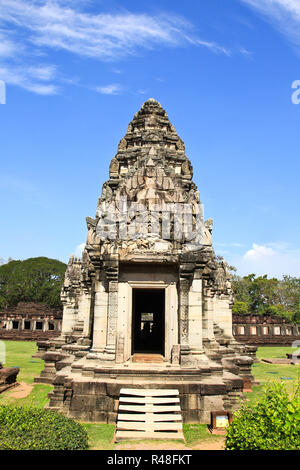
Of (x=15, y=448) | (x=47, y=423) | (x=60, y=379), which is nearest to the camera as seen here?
(x=15, y=448)

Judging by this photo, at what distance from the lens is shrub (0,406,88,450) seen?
5.08m

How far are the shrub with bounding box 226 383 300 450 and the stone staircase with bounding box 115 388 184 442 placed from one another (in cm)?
237

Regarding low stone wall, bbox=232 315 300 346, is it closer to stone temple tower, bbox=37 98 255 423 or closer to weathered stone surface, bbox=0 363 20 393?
stone temple tower, bbox=37 98 255 423

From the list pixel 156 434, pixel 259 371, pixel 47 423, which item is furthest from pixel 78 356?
pixel 259 371

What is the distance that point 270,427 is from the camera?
4.86 metres

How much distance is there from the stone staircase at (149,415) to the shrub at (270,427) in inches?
93.4

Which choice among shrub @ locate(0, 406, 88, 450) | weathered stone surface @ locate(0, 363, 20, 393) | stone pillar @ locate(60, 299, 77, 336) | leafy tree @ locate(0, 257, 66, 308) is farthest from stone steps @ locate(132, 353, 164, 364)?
leafy tree @ locate(0, 257, 66, 308)

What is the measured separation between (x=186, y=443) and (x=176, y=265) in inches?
167

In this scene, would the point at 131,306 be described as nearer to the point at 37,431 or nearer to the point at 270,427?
the point at 37,431

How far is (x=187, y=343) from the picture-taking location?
9.12m

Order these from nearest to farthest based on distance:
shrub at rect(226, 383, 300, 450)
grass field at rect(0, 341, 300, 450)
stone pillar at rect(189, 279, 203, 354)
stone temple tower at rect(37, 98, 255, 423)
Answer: shrub at rect(226, 383, 300, 450), grass field at rect(0, 341, 300, 450), stone temple tower at rect(37, 98, 255, 423), stone pillar at rect(189, 279, 203, 354)

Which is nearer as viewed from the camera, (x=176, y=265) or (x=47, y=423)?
(x=47, y=423)

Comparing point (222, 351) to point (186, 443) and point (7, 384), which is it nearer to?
point (186, 443)

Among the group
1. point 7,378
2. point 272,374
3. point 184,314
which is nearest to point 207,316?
point 184,314
